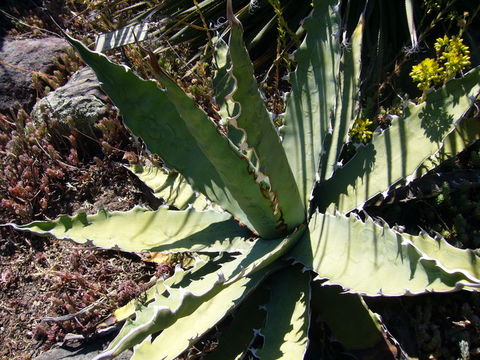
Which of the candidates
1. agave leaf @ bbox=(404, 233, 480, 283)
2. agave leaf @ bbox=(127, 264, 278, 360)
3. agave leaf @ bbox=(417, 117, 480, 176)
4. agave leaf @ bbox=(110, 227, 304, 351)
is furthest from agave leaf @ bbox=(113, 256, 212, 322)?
agave leaf @ bbox=(417, 117, 480, 176)

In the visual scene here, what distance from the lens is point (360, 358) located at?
174 centimetres

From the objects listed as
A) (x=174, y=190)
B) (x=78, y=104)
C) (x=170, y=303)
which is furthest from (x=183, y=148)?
(x=78, y=104)

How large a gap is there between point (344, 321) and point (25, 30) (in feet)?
13.2

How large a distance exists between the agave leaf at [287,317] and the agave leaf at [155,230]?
0.25m

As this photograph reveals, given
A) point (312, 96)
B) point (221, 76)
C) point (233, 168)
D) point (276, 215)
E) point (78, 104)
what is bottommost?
point (276, 215)

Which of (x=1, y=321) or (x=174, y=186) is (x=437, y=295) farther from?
(x=1, y=321)

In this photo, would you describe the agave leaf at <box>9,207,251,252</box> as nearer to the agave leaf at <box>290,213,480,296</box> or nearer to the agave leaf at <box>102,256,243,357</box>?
the agave leaf at <box>102,256,243,357</box>

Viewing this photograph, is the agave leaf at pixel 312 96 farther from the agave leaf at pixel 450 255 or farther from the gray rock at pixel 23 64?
the gray rock at pixel 23 64

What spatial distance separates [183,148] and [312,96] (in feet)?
2.02

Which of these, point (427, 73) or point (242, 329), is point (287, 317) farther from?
point (427, 73)

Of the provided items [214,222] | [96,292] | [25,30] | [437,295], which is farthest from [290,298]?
[25,30]

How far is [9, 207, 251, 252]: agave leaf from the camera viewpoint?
1918 millimetres

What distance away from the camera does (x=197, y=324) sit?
1.72 metres

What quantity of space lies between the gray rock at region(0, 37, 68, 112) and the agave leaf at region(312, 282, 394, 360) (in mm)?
2972
